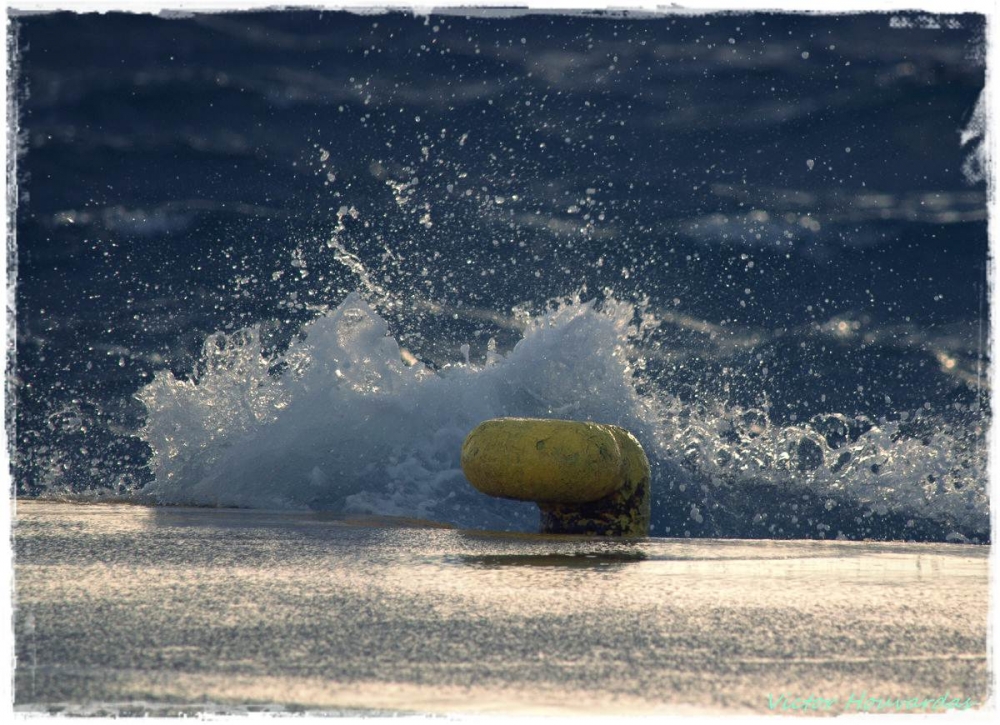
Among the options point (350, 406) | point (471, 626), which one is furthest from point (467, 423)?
point (471, 626)

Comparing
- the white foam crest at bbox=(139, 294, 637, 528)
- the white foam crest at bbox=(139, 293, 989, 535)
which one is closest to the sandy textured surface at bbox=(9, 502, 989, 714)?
the white foam crest at bbox=(139, 294, 637, 528)

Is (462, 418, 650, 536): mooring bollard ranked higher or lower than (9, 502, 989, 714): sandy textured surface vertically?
higher

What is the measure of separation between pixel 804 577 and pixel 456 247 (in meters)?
6.93

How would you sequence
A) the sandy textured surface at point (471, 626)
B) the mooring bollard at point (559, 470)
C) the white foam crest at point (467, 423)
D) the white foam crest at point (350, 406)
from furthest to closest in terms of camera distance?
the white foam crest at point (467, 423) < the white foam crest at point (350, 406) < the mooring bollard at point (559, 470) < the sandy textured surface at point (471, 626)

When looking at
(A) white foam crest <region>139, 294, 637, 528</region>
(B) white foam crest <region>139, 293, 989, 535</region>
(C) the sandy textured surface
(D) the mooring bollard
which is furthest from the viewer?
(B) white foam crest <region>139, 293, 989, 535</region>

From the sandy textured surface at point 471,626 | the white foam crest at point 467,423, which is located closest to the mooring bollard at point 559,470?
the sandy textured surface at point 471,626

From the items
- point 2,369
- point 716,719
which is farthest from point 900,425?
point 716,719

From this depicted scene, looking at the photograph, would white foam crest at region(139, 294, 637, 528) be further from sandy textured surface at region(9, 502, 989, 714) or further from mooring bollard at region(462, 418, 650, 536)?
sandy textured surface at region(9, 502, 989, 714)

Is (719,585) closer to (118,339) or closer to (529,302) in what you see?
(529,302)

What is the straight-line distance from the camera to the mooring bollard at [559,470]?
15.2 feet

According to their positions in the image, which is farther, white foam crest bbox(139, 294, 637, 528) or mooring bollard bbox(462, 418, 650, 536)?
white foam crest bbox(139, 294, 637, 528)

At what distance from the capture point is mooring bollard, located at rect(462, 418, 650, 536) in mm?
4645

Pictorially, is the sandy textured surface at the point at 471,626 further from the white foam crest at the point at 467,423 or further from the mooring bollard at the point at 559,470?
the white foam crest at the point at 467,423

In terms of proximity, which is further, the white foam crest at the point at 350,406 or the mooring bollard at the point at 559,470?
the white foam crest at the point at 350,406
